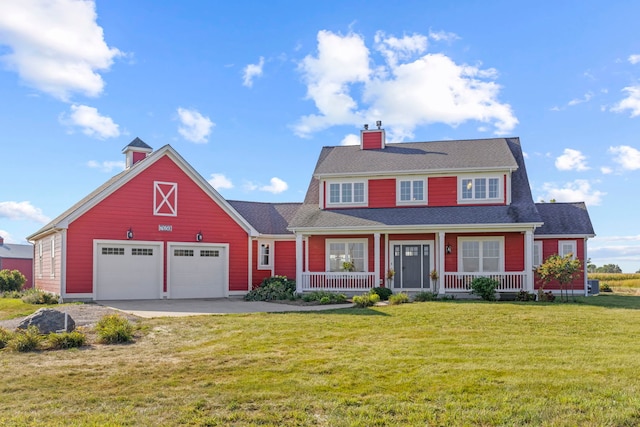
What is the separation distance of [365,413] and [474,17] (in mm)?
12408

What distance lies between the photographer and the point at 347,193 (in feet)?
79.1

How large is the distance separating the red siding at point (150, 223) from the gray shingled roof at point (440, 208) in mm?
3066

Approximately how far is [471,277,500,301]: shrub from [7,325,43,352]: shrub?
14.7 meters

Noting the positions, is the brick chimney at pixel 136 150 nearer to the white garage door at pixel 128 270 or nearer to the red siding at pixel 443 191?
the white garage door at pixel 128 270

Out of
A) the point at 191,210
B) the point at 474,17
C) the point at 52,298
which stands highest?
the point at 474,17

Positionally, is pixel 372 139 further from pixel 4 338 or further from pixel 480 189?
pixel 4 338

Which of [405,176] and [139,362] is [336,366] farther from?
[405,176]

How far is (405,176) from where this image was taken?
23.3 metres

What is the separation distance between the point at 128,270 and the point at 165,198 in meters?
3.18

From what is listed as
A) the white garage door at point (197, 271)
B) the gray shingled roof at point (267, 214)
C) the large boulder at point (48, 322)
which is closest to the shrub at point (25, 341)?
the large boulder at point (48, 322)

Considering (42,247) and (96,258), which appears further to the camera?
(42,247)

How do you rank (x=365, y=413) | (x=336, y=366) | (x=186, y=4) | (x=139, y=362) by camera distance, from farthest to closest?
(x=186, y=4)
(x=139, y=362)
(x=336, y=366)
(x=365, y=413)

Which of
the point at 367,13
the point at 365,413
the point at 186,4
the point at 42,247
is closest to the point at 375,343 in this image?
the point at 365,413

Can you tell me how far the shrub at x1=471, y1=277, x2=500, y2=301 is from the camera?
1969cm
